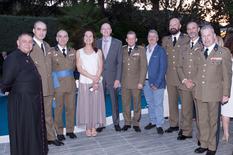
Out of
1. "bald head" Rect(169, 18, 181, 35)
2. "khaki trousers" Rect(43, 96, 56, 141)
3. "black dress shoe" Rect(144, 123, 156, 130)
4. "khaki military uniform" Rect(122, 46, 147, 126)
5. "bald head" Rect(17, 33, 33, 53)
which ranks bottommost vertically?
"black dress shoe" Rect(144, 123, 156, 130)

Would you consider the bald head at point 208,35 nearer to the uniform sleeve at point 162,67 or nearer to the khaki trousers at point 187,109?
the khaki trousers at point 187,109

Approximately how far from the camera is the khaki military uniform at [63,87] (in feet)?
18.2

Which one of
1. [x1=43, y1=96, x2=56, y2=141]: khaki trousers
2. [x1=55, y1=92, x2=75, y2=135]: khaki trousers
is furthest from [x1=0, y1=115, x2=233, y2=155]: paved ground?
[x1=55, y1=92, x2=75, y2=135]: khaki trousers

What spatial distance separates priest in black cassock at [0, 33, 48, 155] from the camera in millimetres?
4191

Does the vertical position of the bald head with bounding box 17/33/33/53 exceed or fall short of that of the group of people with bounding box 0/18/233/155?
it exceeds it

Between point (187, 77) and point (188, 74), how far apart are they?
6cm

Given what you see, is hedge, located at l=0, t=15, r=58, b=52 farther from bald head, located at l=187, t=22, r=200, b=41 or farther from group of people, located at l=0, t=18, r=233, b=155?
bald head, located at l=187, t=22, r=200, b=41

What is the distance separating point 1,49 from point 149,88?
33.6ft

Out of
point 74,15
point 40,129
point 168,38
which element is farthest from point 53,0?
point 40,129

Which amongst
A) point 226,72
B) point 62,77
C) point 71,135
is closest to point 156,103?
point 71,135

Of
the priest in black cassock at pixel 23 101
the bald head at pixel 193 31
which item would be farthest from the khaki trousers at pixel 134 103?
the priest in black cassock at pixel 23 101

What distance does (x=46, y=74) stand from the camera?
5215mm

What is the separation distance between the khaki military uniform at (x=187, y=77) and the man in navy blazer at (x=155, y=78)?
0.36 metres

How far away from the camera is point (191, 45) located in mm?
5391
